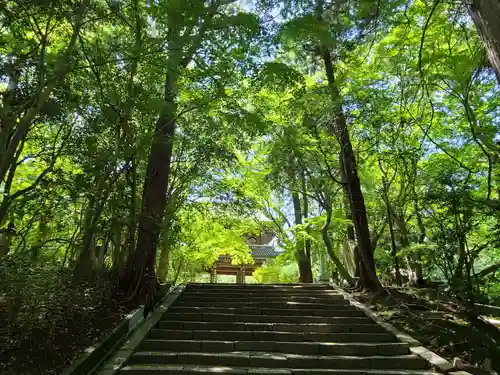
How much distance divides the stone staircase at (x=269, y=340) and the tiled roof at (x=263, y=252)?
14156mm

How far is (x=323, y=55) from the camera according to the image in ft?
35.3

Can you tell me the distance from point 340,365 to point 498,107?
25.7 feet

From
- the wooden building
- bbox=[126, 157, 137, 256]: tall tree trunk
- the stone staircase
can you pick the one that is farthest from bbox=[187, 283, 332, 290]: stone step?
the wooden building

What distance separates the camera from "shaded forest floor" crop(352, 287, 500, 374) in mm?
4879

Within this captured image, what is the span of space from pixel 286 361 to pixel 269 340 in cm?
105

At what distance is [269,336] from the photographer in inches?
259

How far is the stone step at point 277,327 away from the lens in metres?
6.93

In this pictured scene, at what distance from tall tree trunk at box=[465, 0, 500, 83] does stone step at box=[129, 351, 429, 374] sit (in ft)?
14.1

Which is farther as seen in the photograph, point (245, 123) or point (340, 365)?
point (245, 123)

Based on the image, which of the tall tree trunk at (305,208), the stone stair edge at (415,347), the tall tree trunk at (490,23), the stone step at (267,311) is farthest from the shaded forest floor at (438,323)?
the tall tree trunk at (305,208)

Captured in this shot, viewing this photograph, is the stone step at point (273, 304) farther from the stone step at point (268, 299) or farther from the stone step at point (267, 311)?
the stone step at point (267, 311)

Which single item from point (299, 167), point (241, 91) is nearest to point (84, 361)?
point (241, 91)

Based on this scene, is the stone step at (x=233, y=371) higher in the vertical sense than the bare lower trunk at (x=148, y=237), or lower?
lower

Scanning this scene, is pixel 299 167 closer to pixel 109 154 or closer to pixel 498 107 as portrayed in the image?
pixel 498 107
